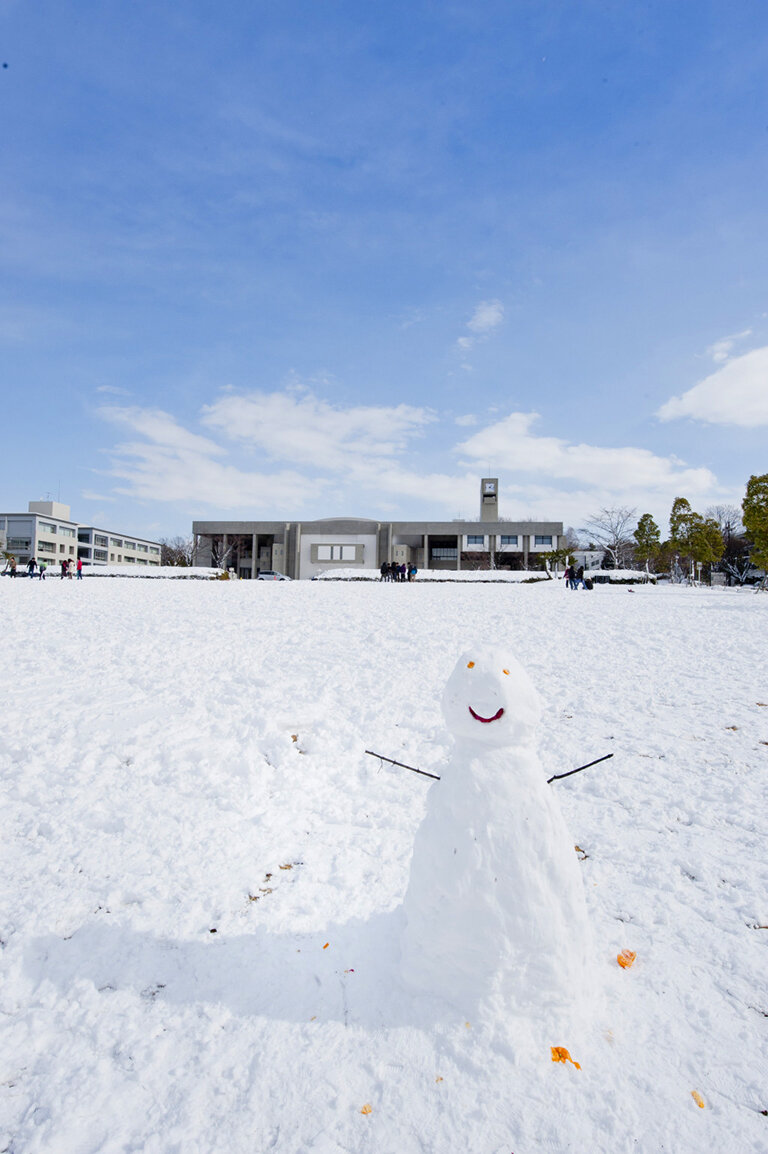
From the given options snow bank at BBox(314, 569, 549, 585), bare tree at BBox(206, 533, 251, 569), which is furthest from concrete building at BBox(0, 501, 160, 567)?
snow bank at BBox(314, 569, 549, 585)

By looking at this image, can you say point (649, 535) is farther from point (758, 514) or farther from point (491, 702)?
point (491, 702)

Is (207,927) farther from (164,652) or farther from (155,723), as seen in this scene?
(164,652)

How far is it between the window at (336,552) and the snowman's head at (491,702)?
59682 mm

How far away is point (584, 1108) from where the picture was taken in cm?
243

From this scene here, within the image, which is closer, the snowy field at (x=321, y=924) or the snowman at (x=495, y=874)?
the snowy field at (x=321, y=924)

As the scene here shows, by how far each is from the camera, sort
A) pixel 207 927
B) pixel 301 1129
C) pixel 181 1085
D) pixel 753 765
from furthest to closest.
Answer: pixel 753 765 < pixel 207 927 < pixel 181 1085 < pixel 301 1129

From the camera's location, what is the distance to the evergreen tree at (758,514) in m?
21.4

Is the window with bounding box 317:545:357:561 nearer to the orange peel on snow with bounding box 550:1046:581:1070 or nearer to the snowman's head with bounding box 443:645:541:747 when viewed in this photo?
the snowman's head with bounding box 443:645:541:747

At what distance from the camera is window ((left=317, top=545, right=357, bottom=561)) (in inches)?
2464

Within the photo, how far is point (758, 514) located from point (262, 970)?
24.3 meters

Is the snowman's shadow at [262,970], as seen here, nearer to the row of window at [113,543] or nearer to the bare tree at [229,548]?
the bare tree at [229,548]

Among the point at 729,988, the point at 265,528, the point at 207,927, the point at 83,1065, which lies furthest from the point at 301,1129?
the point at 265,528

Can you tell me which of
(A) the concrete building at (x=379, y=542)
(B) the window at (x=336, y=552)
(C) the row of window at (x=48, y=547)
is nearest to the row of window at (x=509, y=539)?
(A) the concrete building at (x=379, y=542)

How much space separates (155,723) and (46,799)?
5.06 ft
